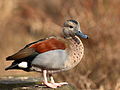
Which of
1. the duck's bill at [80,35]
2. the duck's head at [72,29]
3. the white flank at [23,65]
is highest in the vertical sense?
the duck's head at [72,29]

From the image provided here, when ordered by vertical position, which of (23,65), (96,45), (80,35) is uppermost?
(96,45)

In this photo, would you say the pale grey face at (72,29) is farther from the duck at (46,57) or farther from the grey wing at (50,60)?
the grey wing at (50,60)

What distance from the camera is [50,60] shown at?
181 inches

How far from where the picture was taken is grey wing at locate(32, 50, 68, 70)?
459 centimetres

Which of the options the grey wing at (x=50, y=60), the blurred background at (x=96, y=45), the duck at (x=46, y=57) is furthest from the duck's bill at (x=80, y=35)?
the blurred background at (x=96, y=45)

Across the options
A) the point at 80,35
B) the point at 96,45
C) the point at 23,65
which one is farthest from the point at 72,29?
the point at 96,45

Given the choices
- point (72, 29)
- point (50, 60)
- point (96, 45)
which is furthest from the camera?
point (96, 45)

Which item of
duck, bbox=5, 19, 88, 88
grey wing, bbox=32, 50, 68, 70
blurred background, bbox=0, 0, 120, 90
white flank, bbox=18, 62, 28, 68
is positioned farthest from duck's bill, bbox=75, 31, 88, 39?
blurred background, bbox=0, 0, 120, 90

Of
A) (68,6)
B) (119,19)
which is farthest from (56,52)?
(68,6)

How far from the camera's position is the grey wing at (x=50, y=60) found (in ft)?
15.1

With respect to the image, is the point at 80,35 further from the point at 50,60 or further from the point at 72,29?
the point at 50,60

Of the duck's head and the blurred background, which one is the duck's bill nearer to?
the duck's head

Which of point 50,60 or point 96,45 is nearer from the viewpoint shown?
point 50,60

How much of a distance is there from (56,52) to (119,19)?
2.75m
